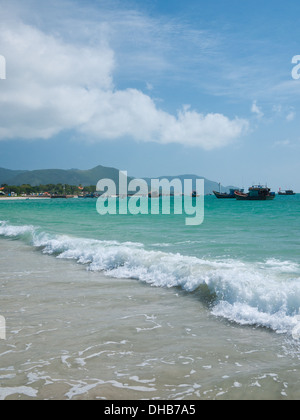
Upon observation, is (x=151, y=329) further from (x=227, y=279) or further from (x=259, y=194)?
(x=259, y=194)

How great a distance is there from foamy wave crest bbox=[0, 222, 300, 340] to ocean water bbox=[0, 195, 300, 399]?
35mm

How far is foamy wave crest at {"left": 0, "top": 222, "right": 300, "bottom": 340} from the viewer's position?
7.98m

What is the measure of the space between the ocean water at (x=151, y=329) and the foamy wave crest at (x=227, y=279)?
35 mm

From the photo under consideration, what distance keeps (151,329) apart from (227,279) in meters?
3.52

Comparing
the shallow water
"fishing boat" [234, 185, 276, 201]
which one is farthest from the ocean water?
"fishing boat" [234, 185, 276, 201]

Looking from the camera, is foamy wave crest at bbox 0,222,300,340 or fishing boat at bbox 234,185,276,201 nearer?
foamy wave crest at bbox 0,222,300,340

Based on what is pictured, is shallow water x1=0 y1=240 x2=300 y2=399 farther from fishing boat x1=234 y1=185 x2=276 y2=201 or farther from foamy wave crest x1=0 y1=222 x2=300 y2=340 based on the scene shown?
fishing boat x1=234 y1=185 x2=276 y2=201

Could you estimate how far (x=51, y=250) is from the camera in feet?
62.9

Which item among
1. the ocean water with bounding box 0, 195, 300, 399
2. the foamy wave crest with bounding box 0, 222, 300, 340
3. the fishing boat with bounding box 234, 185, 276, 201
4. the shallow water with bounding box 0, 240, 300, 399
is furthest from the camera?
the fishing boat with bounding box 234, 185, 276, 201

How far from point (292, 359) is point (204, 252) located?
10.9 meters

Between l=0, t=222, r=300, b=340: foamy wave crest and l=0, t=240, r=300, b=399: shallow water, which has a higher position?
l=0, t=222, r=300, b=340: foamy wave crest

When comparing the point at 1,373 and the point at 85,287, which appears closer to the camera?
the point at 1,373
